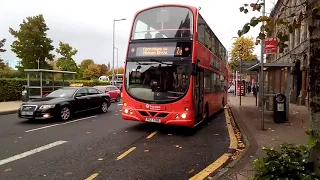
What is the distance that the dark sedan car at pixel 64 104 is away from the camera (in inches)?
441

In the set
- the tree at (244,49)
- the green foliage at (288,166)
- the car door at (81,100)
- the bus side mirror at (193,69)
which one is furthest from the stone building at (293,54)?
the tree at (244,49)

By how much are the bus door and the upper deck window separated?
1.48m

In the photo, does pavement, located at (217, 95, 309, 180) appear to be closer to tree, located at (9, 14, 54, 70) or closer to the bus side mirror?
the bus side mirror

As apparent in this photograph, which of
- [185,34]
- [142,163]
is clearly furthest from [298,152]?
[185,34]

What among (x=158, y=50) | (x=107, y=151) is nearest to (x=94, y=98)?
(x=158, y=50)

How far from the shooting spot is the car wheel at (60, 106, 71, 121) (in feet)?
39.2

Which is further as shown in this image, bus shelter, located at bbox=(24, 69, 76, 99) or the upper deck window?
bus shelter, located at bbox=(24, 69, 76, 99)

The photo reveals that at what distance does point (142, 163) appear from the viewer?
19.0 ft

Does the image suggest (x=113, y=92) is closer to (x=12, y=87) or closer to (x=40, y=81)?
(x=40, y=81)

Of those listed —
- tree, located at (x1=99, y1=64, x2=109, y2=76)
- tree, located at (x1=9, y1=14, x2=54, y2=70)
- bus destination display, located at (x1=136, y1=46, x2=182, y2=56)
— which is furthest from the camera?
tree, located at (x1=99, y1=64, x2=109, y2=76)

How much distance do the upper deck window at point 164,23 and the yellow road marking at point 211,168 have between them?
4.20 m

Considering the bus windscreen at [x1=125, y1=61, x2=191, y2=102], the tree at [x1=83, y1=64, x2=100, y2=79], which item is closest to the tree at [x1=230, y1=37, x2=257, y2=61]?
the bus windscreen at [x1=125, y1=61, x2=191, y2=102]

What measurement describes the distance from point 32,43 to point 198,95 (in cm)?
3592

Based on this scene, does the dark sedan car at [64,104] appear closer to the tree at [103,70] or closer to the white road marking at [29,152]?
the white road marking at [29,152]
